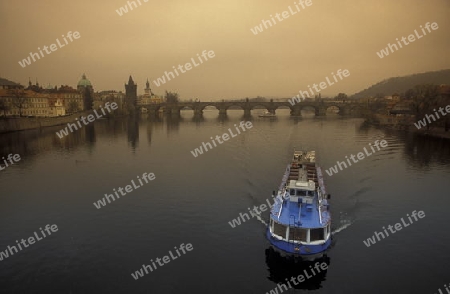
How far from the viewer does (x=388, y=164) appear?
62.6 m

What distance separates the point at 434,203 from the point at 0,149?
3268 inches

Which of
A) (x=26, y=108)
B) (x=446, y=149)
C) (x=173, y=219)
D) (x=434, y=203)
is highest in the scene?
(x=26, y=108)

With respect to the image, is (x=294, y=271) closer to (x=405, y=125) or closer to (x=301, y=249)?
(x=301, y=249)

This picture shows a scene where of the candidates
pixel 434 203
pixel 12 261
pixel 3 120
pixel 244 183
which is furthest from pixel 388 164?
pixel 3 120

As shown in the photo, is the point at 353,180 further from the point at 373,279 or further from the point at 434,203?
the point at 373,279

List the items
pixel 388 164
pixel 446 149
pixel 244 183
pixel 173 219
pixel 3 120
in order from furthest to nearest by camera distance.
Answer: pixel 3 120 < pixel 446 149 < pixel 388 164 < pixel 244 183 < pixel 173 219

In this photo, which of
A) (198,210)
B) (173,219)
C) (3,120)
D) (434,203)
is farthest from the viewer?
(3,120)

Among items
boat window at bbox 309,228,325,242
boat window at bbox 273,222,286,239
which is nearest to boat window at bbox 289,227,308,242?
boat window at bbox 309,228,325,242

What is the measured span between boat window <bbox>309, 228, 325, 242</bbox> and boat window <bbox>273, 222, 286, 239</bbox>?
2.13 metres

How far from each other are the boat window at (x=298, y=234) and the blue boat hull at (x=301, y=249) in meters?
0.66

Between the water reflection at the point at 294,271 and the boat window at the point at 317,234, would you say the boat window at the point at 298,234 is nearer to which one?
the boat window at the point at 317,234

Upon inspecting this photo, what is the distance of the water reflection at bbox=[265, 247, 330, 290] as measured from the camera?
26.4 m

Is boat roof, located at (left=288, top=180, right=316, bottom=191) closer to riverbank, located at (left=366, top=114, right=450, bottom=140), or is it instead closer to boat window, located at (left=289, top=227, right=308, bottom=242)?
boat window, located at (left=289, top=227, right=308, bottom=242)

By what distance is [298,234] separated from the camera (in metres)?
28.4
